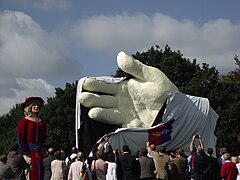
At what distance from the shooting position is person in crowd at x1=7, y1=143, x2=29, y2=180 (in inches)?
401

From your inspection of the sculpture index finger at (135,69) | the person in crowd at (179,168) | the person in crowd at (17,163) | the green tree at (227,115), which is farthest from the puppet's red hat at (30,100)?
the green tree at (227,115)

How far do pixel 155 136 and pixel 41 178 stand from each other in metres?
14.8

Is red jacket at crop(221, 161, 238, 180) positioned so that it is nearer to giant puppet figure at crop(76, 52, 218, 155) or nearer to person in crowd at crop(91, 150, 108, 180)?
person in crowd at crop(91, 150, 108, 180)

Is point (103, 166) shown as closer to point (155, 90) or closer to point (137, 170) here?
point (137, 170)

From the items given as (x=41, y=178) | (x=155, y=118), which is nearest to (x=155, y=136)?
(x=155, y=118)

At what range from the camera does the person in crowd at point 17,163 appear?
33.4 ft

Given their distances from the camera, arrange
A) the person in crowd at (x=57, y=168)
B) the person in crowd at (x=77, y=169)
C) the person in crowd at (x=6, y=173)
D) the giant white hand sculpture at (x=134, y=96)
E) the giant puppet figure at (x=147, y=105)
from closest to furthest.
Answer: the person in crowd at (x=6, y=173) → the person in crowd at (x=77, y=169) → the person in crowd at (x=57, y=168) → the giant puppet figure at (x=147, y=105) → the giant white hand sculpture at (x=134, y=96)

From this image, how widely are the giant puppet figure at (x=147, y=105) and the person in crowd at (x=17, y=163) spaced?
13345 mm

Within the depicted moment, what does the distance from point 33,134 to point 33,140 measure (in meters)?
0.11

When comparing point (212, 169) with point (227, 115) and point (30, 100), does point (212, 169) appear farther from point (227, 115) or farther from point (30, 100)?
point (227, 115)

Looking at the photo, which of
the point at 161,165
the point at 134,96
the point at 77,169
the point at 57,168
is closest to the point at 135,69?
the point at 134,96

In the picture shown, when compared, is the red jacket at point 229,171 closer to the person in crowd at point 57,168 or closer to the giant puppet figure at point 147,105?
the person in crowd at point 57,168

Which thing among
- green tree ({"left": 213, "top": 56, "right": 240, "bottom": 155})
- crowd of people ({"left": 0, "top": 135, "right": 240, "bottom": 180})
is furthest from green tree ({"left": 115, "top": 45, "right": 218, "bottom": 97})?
crowd of people ({"left": 0, "top": 135, "right": 240, "bottom": 180})

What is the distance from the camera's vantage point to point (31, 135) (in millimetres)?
9453
